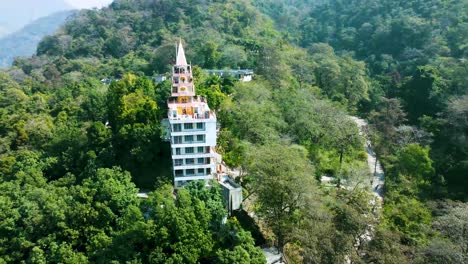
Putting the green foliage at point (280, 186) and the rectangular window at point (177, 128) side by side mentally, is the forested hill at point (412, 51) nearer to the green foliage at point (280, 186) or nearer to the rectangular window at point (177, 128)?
the green foliage at point (280, 186)

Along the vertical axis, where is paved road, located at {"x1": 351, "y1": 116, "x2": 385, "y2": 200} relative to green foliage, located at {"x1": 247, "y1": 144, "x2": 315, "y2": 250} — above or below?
below

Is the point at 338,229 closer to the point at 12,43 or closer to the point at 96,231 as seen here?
the point at 96,231

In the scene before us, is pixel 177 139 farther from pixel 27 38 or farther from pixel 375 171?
pixel 27 38

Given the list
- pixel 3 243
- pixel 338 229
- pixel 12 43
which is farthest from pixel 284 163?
pixel 12 43

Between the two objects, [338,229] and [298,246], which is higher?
[338,229]

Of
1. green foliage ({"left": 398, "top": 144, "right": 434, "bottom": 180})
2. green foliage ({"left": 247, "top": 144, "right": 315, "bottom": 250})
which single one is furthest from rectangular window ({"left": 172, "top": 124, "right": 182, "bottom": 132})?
green foliage ({"left": 398, "top": 144, "right": 434, "bottom": 180})

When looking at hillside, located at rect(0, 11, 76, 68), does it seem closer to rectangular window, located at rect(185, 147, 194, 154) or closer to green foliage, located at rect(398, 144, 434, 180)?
rectangular window, located at rect(185, 147, 194, 154)
